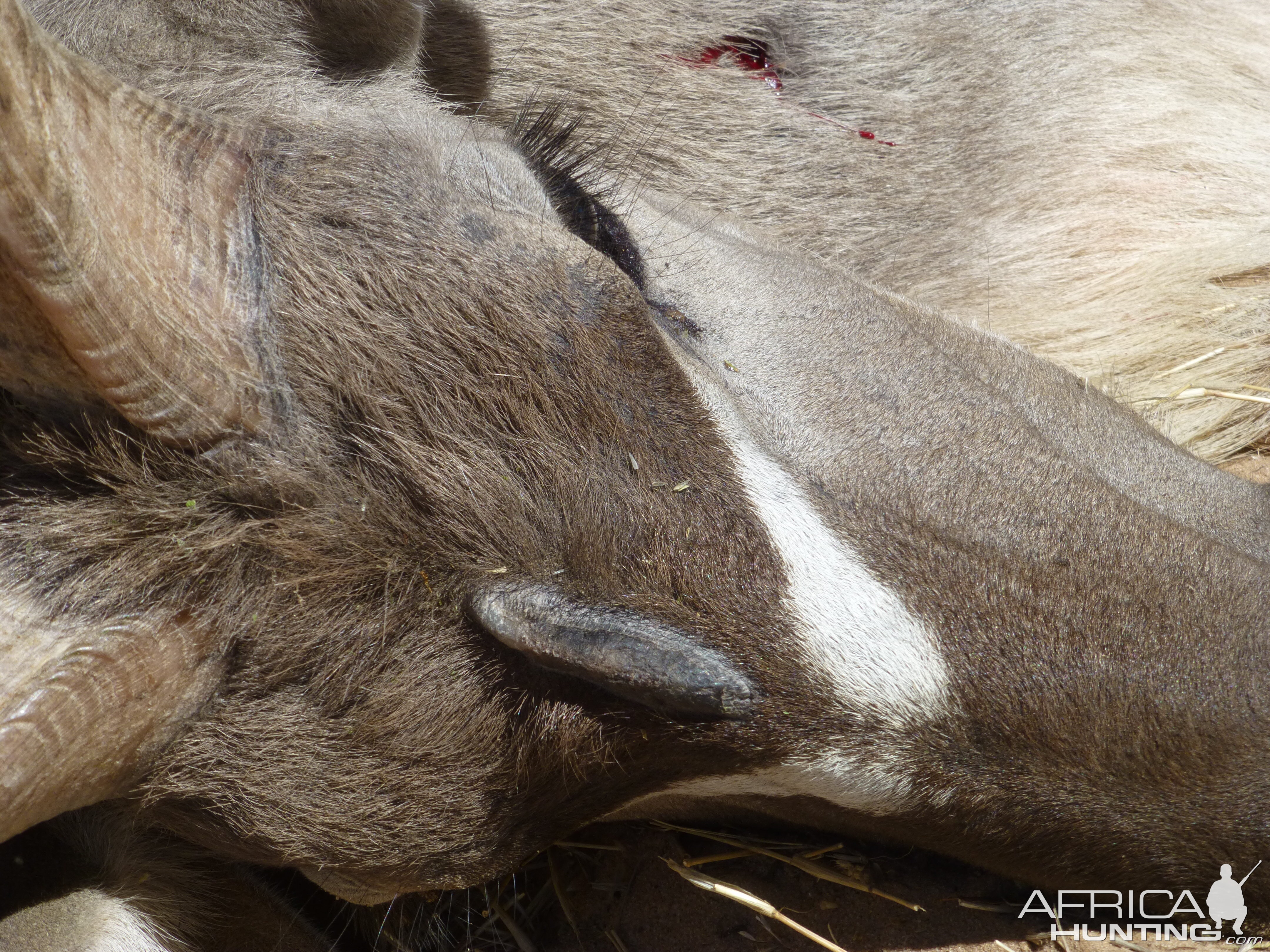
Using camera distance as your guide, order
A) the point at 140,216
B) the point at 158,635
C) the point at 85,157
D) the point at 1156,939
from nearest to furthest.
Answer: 1. the point at 85,157
2. the point at 140,216
3. the point at 158,635
4. the point at 1156,939

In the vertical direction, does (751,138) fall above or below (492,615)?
above

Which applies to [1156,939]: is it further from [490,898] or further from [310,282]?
[310,282]

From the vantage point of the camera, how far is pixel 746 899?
2697 mm

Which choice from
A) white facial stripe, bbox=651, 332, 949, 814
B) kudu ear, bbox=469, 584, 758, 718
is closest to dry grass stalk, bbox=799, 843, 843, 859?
white facial stripe, bbox=651, 332, 949, 814

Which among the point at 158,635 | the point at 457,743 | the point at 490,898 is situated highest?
the point at 158,635

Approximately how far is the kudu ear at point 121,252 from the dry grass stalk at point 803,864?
1519mm

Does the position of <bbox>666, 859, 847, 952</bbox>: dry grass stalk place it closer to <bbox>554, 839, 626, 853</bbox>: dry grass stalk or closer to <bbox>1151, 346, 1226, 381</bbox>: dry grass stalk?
<bbox>554, 839, 626, 853</bbox>: dry grass stalk

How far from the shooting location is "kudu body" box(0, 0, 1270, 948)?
1973 mm

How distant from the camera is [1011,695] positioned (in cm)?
201

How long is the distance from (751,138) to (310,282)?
167cm

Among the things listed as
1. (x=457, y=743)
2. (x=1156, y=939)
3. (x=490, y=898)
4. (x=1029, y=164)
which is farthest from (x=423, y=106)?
(x=1156, y=939)

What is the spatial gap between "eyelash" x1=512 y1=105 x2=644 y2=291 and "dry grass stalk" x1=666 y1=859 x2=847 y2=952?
4.82 ft

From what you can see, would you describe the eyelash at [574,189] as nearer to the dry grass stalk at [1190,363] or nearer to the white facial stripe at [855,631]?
the white facial stripe at [855,631]

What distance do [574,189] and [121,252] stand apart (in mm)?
994
